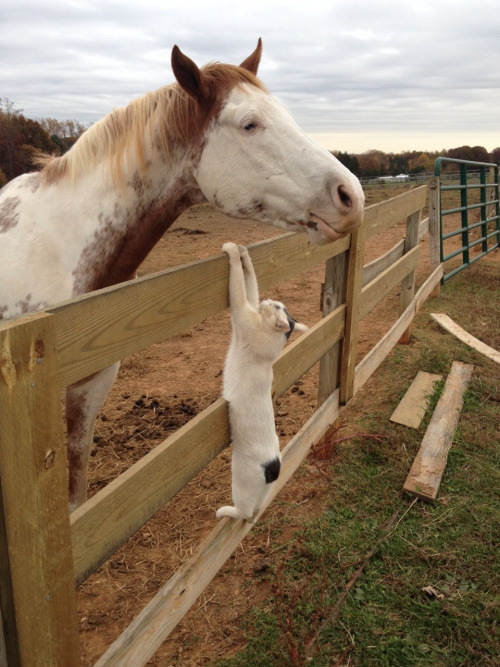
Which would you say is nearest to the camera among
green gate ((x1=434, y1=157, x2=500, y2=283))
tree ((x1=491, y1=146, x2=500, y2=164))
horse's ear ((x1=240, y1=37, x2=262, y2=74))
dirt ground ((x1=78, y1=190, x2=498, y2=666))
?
dirt ground ((x1=78, y1=190, x2=498, y2=666))

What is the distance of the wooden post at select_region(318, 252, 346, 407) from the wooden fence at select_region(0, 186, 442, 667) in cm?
85

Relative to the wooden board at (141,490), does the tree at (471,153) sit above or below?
above

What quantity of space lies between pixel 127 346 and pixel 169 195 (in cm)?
101

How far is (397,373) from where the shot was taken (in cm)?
485

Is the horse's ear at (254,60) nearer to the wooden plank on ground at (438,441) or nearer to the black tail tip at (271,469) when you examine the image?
A: the black tail tip at (271,469)

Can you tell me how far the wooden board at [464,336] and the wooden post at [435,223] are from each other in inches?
44.7

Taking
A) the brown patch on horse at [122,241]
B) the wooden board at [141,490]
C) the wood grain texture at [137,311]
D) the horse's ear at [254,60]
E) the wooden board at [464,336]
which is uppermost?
the horse's ear at [254,60]

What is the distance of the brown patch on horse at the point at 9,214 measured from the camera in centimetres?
218

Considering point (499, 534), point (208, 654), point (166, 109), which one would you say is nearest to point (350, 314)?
point (499, 534)

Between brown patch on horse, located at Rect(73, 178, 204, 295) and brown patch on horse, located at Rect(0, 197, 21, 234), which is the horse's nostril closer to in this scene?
brown patch on horse, located at Rect(73, 178, 204, 295)

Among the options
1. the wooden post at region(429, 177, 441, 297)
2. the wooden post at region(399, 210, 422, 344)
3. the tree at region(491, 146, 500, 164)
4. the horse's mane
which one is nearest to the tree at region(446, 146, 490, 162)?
the tree at region(491, 146, 500, 164)

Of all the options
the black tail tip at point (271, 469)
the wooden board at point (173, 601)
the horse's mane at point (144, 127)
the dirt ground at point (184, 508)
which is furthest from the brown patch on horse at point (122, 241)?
the dirt ground at point (184, 508)

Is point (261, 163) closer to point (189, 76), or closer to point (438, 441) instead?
point (189, 76)

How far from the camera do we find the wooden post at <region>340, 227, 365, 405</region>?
329cm
